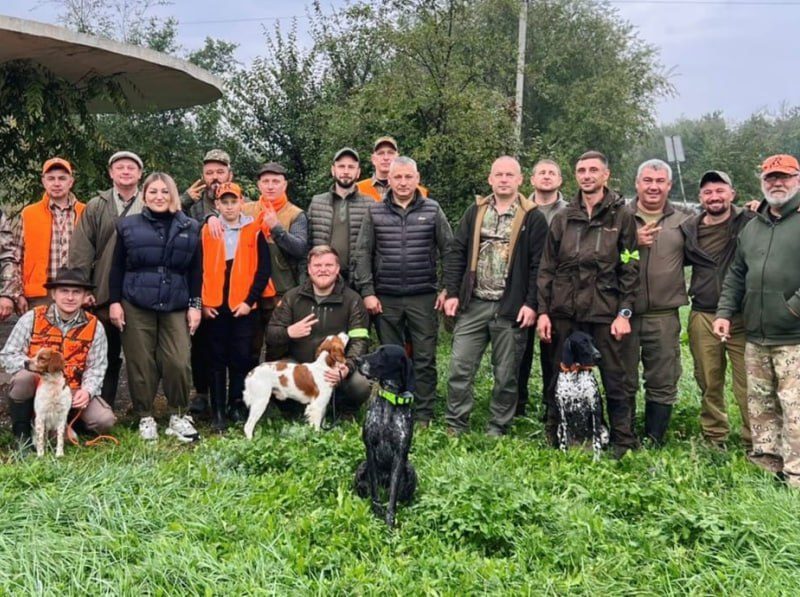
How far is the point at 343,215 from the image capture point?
6695 millimetres

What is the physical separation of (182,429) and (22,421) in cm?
121

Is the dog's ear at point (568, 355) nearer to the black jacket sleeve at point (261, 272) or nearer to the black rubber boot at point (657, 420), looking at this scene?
the black rubber boot at point (657, 420)

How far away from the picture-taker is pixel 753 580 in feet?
11.5

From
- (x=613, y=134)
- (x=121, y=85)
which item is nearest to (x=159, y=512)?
(x=121, y=85)

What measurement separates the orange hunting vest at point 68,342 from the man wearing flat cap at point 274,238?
1554mm

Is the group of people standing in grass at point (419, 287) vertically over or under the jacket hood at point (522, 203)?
under

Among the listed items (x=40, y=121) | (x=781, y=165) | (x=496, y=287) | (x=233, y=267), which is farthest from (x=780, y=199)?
(x=40, y=121)

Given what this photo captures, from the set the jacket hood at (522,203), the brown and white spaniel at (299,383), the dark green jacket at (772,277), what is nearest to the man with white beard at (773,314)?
the dark green jacket at (772,277)

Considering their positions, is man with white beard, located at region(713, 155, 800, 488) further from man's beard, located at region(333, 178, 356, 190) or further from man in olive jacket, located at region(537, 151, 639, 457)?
man's beard, located at region(333, 178, 356, 190)

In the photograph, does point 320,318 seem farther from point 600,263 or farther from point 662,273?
point 662,273

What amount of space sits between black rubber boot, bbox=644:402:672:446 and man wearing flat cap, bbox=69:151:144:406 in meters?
4.59

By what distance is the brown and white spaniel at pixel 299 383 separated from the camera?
600 cm

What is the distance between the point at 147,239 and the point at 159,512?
2590 millimetres

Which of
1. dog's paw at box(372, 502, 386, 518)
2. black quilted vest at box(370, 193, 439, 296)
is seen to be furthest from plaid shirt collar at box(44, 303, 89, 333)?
dog's paw at box(372, 502, 386, 518)
